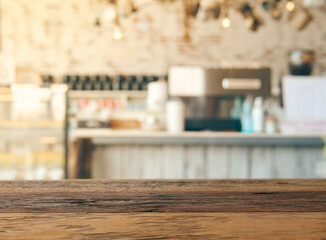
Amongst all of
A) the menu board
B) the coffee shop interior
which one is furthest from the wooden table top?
the menu board

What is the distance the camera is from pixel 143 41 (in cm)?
484

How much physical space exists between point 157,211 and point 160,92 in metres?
3.30

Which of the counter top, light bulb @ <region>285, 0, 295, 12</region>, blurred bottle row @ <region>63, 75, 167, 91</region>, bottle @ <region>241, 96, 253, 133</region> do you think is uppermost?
light bulb @ <region>285, 0, 295, 12</region>

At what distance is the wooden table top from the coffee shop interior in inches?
79.0

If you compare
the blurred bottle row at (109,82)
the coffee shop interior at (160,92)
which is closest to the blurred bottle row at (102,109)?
the coffee shop interior at (160,92)

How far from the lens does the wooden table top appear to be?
555 millimetres

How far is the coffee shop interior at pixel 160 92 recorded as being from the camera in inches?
114

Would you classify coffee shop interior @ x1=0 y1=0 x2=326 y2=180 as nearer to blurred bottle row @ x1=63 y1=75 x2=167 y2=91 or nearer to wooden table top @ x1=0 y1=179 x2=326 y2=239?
blurred bottle row @ x1=63 y1=75 x2=167 y2=91

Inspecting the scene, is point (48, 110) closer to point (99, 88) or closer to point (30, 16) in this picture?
point (99, 88)

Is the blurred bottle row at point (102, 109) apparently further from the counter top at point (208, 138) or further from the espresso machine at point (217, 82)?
the espresso machine at point (217, 82)

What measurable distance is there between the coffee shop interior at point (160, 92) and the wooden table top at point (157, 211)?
79.0 inches

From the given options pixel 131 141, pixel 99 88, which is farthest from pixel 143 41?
pixel 131 141

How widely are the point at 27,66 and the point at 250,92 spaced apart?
10.6 ft

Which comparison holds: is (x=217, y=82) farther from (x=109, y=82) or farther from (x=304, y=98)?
(x=109, y=82)
